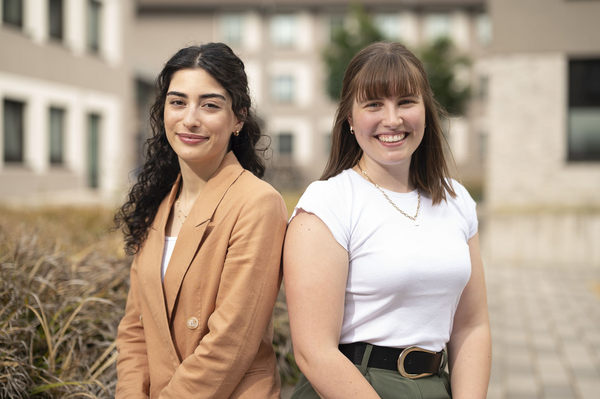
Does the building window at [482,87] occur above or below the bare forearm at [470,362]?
above

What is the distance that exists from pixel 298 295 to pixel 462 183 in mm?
981

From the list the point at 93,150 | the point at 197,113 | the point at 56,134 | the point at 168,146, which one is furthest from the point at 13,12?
the point at 197,113

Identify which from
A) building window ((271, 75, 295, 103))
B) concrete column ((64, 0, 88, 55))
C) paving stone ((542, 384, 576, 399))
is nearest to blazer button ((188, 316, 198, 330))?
paving stone ((542, 384, 576, 399))

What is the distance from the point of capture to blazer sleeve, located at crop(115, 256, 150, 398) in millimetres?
2149

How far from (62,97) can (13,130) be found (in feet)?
6.42

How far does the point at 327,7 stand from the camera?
1304 inches

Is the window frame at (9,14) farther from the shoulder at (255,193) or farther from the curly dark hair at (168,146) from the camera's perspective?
the shoulder at (255,193)

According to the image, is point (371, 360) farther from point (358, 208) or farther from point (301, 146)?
point (301, 146)

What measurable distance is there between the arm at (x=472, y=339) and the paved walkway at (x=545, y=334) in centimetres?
239

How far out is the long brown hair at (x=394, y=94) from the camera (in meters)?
1.97

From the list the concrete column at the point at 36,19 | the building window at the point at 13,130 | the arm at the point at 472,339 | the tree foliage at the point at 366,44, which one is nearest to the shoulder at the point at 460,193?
the arm at the point at 472,339

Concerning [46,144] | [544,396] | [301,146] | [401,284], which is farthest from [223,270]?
[301,146]

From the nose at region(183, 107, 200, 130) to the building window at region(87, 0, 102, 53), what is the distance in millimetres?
17467

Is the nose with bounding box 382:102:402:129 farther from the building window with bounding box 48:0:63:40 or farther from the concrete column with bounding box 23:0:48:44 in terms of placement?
the building window with bounding box 48:0:63:40
